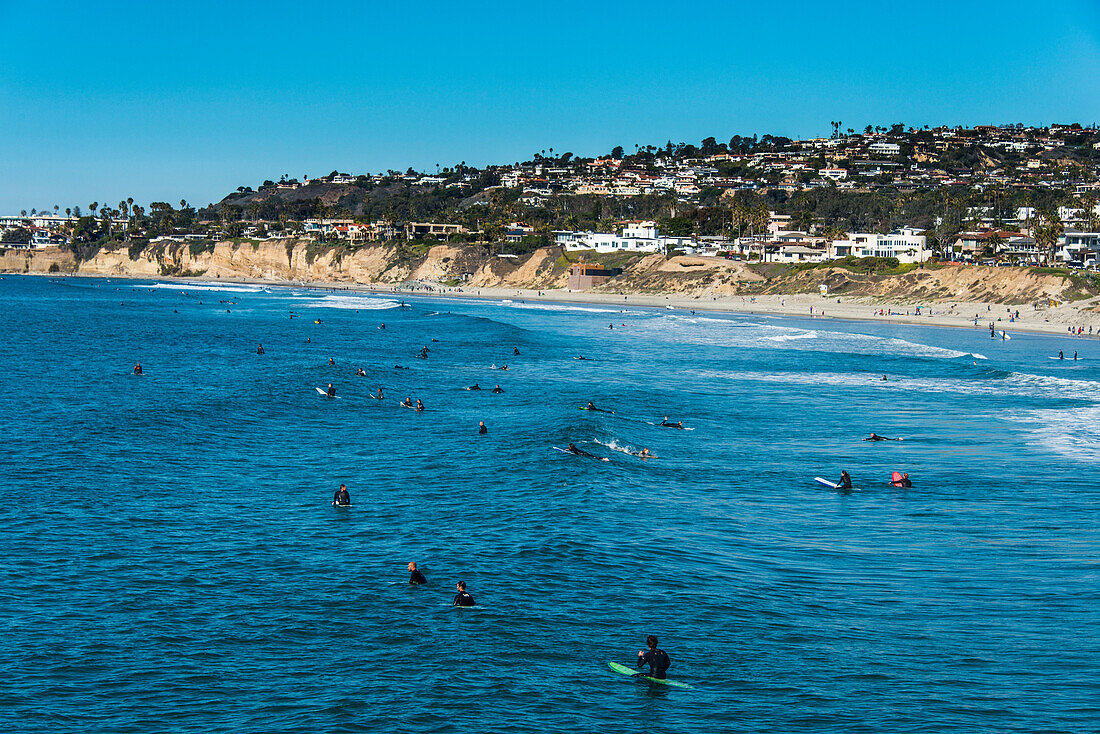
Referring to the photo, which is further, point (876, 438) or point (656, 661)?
point (876, 438)

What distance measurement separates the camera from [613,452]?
135ft

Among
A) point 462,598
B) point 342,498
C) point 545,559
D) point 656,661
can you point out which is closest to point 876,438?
point 545,559

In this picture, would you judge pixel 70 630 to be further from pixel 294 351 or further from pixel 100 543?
pixel 294 351

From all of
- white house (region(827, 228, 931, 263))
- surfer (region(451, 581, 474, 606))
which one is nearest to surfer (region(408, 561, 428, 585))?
surfer (region(451, 581, 474, 606))

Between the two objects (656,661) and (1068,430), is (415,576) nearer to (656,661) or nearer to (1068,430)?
(656,661)

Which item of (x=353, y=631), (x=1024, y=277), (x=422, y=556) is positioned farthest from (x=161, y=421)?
(x=1024, y=277)

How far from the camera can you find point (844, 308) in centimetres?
13262

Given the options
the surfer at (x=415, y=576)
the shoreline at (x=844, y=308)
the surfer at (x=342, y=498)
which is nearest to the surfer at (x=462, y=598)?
the surfer at (x=415, y=576)

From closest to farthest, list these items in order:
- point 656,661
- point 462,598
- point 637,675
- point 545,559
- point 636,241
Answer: point 656,661, point 637,675, point 462,598, point 545,559, point 636,241

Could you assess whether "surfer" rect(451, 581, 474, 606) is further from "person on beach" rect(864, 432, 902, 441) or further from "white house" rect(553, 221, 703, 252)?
"white house" rect(553, 221, 703, 252)

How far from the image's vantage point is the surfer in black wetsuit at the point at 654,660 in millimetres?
19016

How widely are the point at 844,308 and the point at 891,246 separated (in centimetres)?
2882

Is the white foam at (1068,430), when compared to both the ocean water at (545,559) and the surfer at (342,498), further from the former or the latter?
the surfer at (342,498)

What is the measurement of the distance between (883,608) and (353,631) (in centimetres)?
1291
